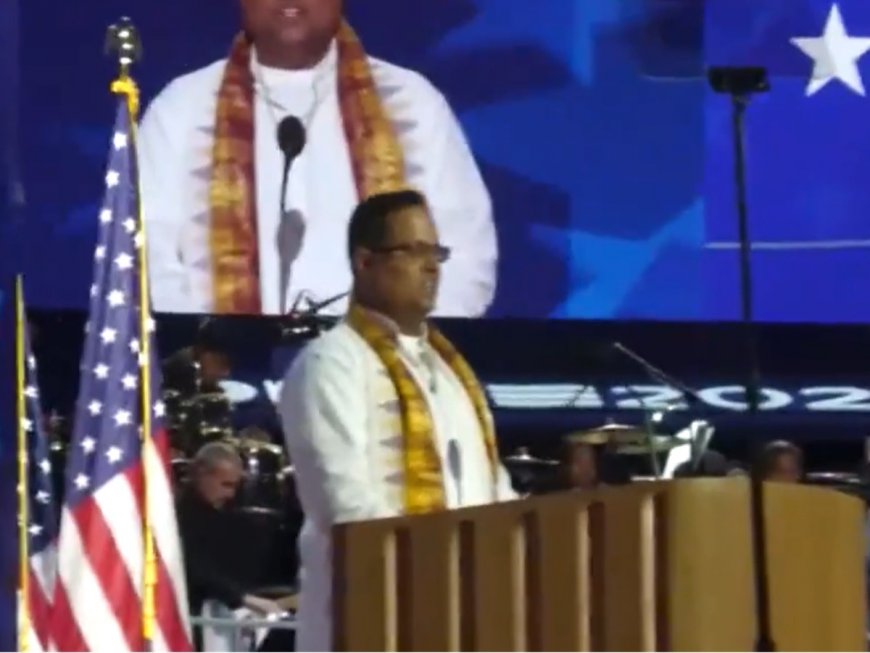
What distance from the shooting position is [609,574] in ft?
8.13

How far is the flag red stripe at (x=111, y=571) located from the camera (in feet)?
14.6

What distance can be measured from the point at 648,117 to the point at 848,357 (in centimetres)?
113

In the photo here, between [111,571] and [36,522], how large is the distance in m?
1.40

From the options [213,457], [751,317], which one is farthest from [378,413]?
[213,457]

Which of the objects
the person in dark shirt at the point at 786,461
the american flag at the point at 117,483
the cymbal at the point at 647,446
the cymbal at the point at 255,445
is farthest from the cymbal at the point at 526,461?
the american flag at the point at 117,483

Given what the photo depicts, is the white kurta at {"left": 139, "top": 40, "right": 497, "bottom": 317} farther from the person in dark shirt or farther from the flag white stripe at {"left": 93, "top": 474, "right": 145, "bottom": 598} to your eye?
the flag white stripe at {"left": 93, "top": 474, "right": 145, "bottom": 598}

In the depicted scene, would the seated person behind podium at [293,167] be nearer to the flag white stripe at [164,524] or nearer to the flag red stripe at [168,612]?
the flag white stripe at [164,524]

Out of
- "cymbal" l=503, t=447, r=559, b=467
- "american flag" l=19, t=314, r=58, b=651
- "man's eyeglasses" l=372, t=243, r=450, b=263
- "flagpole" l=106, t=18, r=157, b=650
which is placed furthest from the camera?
"cymbal" l=503, t=447, r=559, b=467

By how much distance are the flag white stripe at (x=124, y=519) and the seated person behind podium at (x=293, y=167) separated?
2849 mm

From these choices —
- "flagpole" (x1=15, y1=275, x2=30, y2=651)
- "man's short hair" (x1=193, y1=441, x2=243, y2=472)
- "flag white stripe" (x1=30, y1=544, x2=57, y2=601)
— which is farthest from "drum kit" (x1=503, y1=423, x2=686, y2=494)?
"flag white stripe" (x1=30, y1=544, x2=57, y2=601)

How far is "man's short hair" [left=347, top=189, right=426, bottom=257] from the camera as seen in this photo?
330cm

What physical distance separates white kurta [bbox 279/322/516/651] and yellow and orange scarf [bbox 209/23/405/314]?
3.99m

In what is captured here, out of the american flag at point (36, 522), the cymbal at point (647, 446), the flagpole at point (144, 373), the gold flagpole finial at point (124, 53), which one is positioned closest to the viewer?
the flagpole at point (144, 373)

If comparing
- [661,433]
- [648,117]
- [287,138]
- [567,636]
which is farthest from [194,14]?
[567,636]
